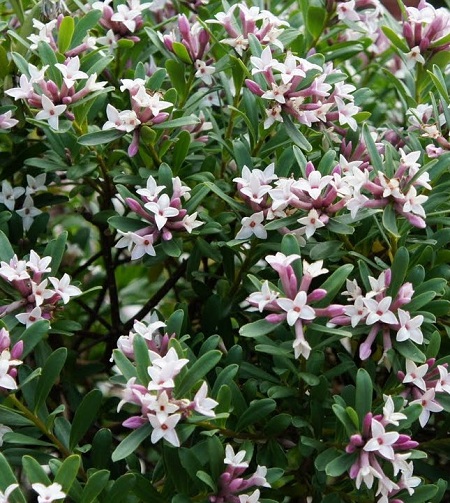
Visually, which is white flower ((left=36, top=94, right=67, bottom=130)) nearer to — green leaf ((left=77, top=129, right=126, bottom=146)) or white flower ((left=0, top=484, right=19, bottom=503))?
green leaf ((left=77, top=129, right=126, bottom=146))

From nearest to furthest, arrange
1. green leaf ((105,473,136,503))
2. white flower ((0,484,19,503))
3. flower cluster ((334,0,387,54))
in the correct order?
white flower ((0,484,19,503)) < green leaf ((105,473,136,503)) < flower cluster ((334,0,387,54))

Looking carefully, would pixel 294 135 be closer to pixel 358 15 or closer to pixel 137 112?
pixel 137 112

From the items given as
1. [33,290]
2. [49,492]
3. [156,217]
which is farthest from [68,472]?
[156,217]

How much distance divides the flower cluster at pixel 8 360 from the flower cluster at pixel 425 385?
51 centimetres

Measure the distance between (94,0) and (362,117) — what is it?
1.86 feet

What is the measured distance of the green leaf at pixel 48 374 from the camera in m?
1.15

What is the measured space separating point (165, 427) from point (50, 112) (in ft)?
1.69

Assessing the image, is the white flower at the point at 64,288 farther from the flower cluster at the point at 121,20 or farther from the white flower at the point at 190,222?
the flower cluster at the point at 121,20

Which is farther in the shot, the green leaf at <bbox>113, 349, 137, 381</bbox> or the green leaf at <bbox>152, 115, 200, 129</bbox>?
the green leaf at <bbox>152, 115, 200, 129</bbox>

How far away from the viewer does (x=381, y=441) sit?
1.02 meters

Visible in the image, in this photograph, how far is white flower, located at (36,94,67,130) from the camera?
1220 millimetres

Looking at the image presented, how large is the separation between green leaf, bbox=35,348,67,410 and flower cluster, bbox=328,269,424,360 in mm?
380

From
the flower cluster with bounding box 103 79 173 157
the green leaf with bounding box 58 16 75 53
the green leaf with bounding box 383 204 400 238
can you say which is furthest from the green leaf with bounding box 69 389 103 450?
the green leaf with bounding box 58 16 75 53

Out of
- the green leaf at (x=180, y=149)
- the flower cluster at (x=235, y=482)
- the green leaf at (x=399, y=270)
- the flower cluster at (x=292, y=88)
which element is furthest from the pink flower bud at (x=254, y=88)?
the flower cluster at (x=235, y=482)
